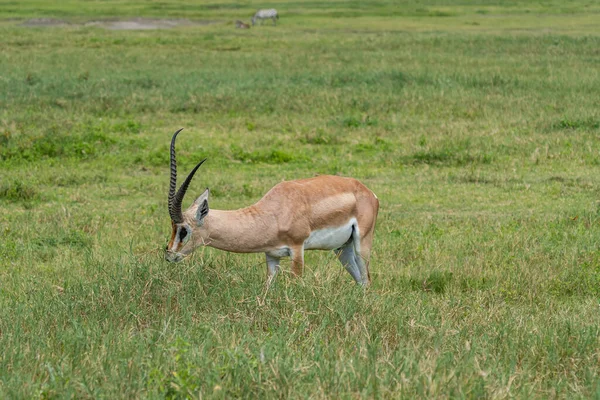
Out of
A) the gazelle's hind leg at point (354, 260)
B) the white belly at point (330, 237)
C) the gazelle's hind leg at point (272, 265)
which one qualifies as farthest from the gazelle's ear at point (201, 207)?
the gazelle's hind leg at point (354, 260)

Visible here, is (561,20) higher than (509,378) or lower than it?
lower

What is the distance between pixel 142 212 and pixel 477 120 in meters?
6.80

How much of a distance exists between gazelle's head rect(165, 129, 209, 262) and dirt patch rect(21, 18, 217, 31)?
93.9ft

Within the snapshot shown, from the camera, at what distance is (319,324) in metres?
5.17

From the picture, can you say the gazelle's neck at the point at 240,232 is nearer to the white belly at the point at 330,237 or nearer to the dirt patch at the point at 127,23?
the white belly at the point at 330,237

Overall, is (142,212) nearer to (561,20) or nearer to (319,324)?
(319,324)

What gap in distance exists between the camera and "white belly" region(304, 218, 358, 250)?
6.51 meters

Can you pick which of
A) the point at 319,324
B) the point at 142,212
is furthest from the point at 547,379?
the point at 142,212

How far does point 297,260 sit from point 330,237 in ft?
1.21

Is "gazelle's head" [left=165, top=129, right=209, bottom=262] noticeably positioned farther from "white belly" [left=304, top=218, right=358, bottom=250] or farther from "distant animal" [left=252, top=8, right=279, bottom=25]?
"distant animal" [left=252, top=8, right=279, bottom=25]

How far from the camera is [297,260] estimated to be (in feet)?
20.8

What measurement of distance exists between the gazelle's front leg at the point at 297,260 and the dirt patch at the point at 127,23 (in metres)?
28.6

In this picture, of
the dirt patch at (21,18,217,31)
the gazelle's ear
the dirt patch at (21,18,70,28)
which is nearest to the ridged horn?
the gazelle's ear

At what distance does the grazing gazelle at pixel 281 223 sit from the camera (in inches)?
243
